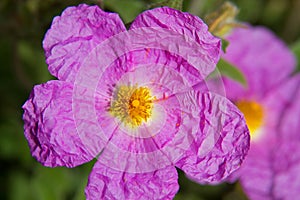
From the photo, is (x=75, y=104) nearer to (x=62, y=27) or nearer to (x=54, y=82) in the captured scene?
(x=54, y=82)

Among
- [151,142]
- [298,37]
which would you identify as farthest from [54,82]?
[298,37]

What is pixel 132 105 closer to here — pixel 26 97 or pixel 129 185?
pixel 129 185

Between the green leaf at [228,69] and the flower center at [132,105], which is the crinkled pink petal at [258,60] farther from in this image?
the flower center at [132,105]

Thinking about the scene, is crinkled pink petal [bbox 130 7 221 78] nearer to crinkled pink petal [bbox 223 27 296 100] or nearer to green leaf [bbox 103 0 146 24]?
green leaf [bbox 103 0 146 24]

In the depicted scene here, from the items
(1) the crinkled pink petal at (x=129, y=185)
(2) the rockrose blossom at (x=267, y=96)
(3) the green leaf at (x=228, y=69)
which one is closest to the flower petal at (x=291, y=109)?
(2) the rockrose blossom at (x=267, y=96)

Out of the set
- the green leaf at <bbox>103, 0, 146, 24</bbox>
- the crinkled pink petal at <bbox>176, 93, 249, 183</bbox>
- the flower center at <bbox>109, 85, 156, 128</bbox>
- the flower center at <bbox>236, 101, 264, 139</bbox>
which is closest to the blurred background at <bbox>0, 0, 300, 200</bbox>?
the green leaf at <bbox>103, 0, 146, 24</bbox>
